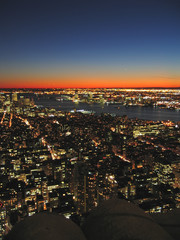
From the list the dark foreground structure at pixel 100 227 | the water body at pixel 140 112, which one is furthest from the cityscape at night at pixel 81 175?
the water body at pixel 140 112

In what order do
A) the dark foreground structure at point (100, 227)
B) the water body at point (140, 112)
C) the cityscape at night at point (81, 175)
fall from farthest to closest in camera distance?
the water body at point (140, 112), the cityscape at night at point (81, 175), the dark foreground structure at point (100, 227)

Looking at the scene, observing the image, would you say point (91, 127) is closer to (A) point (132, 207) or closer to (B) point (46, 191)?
(B) point (46, 191)

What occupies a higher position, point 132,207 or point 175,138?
point 132,207

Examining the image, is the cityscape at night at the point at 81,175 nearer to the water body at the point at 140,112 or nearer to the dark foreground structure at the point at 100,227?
the dark foreground structure at the point at 100,227

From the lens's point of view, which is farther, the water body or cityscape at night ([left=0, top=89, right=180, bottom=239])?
the water body

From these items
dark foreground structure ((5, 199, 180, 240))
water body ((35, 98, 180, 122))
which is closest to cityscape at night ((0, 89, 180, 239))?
dark foreground structure ((5, 199, 180, 240))

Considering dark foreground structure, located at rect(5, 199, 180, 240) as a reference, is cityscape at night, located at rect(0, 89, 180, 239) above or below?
below

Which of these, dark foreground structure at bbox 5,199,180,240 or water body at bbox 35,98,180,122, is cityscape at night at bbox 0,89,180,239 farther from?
water body at bbox 35,98,180,122

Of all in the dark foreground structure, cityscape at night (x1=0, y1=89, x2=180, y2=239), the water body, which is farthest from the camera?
the water body

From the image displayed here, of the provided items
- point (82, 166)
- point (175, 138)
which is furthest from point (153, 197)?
point (175, 138)
